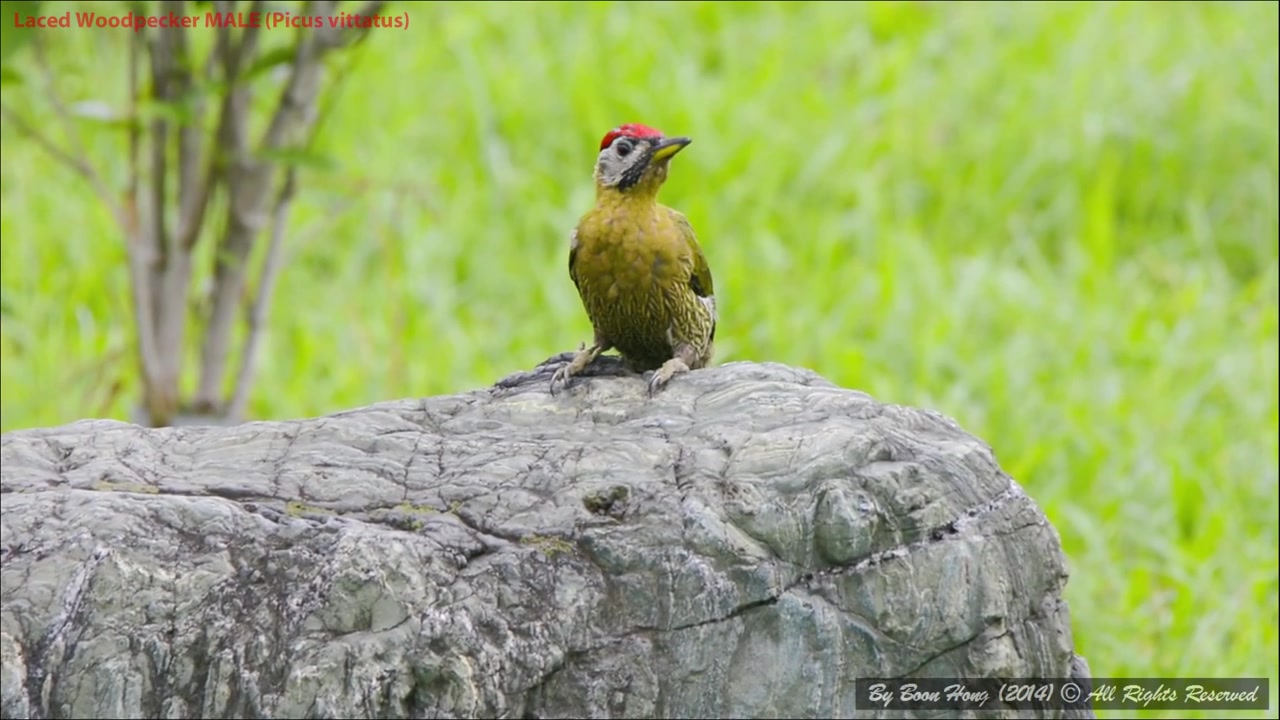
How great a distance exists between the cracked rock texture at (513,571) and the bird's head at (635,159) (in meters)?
1.08

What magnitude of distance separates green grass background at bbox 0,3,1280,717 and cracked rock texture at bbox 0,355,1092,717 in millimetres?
2625

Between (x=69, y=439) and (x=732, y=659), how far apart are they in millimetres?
1384

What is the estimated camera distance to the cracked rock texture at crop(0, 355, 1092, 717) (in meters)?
2.89

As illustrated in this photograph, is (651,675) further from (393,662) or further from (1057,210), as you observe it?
(1057,210)

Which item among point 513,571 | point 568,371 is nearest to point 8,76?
point 568,371

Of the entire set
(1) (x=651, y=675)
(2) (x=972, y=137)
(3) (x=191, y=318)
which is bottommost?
(1) (x=651, y=675)

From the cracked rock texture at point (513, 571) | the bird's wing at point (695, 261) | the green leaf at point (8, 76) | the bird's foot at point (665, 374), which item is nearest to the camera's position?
the cracked rock texture at point (513, 571)

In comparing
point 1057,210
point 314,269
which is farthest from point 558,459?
point 1057,210

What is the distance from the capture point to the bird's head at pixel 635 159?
4301 millimetres

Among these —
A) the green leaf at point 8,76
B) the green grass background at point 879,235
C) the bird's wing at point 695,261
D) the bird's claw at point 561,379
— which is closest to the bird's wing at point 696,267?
the bird's wing at point 695,261

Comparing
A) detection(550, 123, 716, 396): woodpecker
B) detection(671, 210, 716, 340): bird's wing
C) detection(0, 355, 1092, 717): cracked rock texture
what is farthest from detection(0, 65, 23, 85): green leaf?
detection(671, 210, 716, 340): bird's wing

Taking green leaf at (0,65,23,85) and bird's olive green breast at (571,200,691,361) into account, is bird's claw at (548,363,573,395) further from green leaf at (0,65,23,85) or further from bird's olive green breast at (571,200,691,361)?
green leaf at (0,65,23,85)

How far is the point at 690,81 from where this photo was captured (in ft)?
28.5

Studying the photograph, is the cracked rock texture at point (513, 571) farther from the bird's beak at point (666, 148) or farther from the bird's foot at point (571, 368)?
the bird's beak at point (666, 148)
